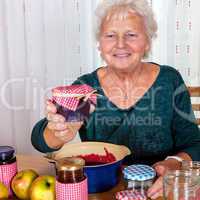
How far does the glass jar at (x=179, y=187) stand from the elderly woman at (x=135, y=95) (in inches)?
21.4

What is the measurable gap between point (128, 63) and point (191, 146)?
0.41 m

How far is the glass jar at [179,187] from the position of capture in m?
0.91

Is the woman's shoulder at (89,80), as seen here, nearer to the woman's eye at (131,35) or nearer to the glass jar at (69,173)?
the woman's eye at (131,35)

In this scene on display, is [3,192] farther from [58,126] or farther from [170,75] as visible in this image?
[170,75]

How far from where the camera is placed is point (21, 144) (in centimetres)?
231

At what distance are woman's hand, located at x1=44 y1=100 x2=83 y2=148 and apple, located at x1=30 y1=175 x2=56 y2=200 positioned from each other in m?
0.19

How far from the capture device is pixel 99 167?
1.04 m

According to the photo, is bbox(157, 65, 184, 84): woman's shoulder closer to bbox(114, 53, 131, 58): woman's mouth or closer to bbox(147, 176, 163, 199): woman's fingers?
bbox(114, 53, 131, 58): woman's mouth

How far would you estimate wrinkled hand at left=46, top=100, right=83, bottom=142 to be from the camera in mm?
1097

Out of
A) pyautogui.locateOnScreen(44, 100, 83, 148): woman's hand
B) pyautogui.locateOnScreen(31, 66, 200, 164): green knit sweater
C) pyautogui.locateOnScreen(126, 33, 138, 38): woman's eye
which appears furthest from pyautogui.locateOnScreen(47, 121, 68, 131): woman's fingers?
pyautogui.locateOnScreen(126, 33, 138, 38): woman's eye

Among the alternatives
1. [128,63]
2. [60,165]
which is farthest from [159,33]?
[60,165]

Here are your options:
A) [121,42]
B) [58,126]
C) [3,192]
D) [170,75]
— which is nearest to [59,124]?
[58,126]

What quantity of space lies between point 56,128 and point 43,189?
0.23 metres

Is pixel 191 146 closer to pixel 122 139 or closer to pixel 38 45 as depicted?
pixel 122 139
